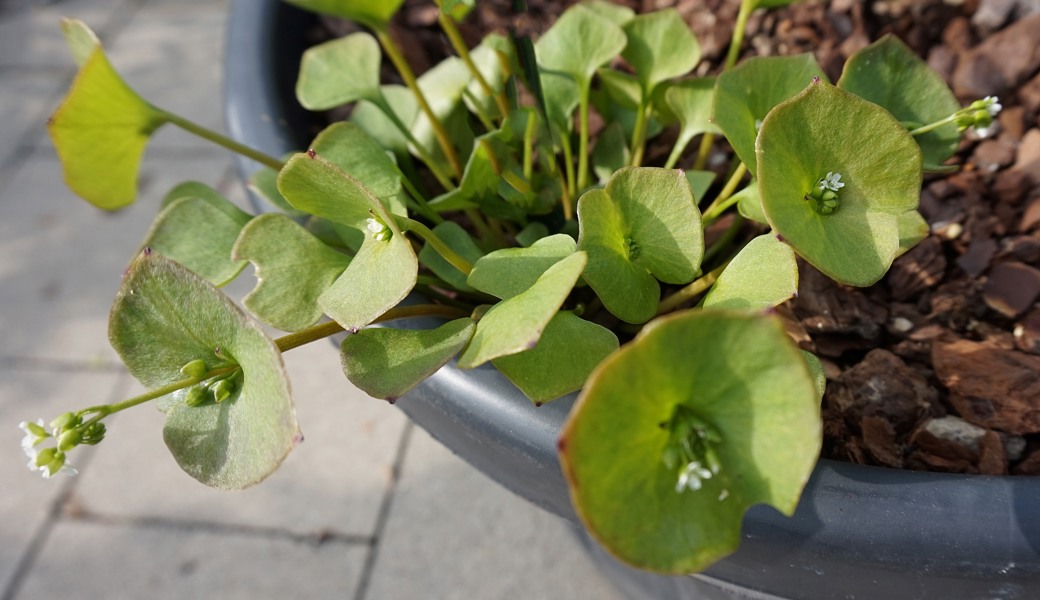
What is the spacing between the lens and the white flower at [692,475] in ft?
0.90

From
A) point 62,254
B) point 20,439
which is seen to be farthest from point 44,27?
point 20,439

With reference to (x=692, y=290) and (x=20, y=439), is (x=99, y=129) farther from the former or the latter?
(x=20, y=439)

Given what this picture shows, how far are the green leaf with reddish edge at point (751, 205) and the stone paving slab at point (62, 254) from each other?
0.84m

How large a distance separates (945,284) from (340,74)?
15.3 inches

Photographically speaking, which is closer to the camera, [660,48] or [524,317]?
[524,317]

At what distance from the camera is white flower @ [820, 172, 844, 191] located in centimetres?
35

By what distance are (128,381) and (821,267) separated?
2.82 feet

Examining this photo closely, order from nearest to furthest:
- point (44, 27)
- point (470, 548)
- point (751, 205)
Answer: point (751, 205) < point (470, 548) < point (44, 27)

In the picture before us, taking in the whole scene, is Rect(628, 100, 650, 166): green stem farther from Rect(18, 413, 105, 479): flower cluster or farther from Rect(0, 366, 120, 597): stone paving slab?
Rect(0, 366, 120, 597): stone paving slab

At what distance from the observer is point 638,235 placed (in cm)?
37

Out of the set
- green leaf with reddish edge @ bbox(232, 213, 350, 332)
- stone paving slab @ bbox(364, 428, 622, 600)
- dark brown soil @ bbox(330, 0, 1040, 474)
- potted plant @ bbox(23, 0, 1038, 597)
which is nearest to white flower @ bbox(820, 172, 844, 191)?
potted plant @ bbox(23, 0, 1038, 597)

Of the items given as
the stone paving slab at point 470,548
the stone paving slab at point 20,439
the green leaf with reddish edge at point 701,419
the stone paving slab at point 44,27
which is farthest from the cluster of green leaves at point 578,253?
the stone paving slab at point 44,27

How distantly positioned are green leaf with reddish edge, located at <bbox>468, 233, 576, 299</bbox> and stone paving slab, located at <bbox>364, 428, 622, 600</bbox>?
1.61 ft

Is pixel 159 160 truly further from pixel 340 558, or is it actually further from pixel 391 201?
pixel 391 201
